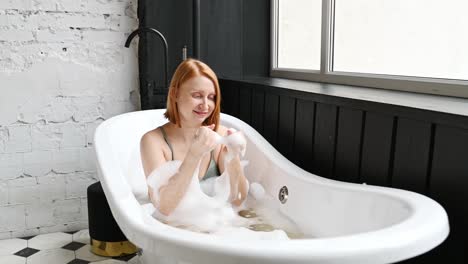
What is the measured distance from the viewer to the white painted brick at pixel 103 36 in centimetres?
235

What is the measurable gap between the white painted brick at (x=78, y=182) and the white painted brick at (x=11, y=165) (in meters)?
0.24

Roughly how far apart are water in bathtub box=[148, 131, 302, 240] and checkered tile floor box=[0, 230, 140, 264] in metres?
0.70

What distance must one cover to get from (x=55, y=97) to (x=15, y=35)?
351 millimetres

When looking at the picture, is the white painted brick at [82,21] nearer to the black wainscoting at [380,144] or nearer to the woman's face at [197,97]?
the black wainscoting at [380,144]

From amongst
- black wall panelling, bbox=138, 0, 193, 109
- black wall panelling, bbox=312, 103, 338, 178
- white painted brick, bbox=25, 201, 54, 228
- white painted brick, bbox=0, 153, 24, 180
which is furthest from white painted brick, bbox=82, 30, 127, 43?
black wall panelling, bbox=312, 103, 338, 178

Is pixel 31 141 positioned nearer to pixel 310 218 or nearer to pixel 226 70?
pixel 226 70

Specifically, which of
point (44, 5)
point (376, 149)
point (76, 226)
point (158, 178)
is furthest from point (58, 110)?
point (376, 149)

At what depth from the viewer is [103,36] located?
2.38 metres

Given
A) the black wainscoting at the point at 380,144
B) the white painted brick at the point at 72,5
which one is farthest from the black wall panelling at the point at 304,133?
the white painted brick at the point at 72,5

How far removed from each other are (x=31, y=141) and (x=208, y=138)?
4.67 ft

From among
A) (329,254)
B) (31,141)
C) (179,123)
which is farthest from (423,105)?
(31,141)

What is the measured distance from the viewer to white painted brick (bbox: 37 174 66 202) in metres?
2.37

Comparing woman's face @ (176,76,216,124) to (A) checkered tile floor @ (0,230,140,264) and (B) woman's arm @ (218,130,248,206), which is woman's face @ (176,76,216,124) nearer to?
(B) woman's arm @ (218,130,248,206)

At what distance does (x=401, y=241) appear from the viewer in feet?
2.62
